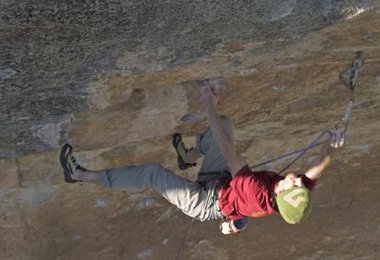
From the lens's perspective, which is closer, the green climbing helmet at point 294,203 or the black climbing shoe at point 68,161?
the green climbing helmet at point 294,203

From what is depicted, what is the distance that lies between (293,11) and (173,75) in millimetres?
726

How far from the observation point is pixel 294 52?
3270 mm

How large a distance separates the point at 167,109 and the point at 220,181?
1.75ft

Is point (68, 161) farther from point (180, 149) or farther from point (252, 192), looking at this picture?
point (252, 192)

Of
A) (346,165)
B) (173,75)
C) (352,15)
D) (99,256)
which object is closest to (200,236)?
(99,256)

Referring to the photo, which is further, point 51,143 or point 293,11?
point 51,143

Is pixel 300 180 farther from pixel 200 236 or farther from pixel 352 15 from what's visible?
pixel 200 236

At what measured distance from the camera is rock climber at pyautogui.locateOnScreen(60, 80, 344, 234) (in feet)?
10.2

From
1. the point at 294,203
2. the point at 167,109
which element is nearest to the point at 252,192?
the point at 294,203

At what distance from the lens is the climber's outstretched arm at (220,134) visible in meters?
3.38

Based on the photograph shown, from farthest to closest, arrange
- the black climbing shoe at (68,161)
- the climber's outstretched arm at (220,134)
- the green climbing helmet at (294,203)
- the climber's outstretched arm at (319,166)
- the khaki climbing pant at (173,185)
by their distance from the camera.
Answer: the black climbing shoe at (68,161) < the khaki climbing pant at (173,185) < the climber's outstretched arm at (220,134) < the climber's outstretched arm at (319,166) < the green climbing helmet at (294,203)

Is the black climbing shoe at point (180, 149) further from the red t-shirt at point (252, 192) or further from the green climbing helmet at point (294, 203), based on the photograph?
the green climbing helmet at point (294, 203)

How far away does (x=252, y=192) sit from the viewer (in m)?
3.19

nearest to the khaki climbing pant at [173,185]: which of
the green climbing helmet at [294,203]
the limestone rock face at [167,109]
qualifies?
the limestone rock face at [167,109]
